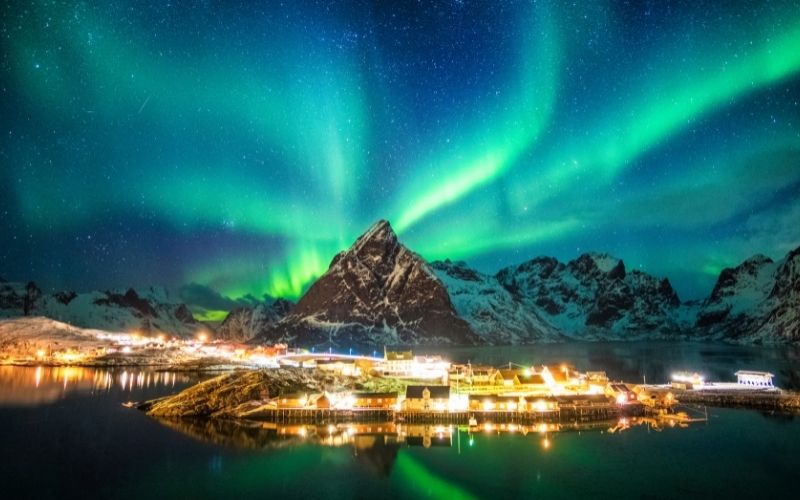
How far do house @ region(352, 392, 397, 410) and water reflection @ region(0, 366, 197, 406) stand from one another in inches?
2016

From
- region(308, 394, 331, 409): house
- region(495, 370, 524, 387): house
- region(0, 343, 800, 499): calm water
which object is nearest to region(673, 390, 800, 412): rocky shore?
region(0, 343, 800, 499): calm water

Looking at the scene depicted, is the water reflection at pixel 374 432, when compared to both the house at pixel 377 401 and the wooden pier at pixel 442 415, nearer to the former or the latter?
the wooden pier at pixel 442 415

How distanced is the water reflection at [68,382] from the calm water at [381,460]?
19.2 m

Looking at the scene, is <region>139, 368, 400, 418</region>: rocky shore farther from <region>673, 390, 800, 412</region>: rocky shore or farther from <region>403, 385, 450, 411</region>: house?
<region>673, 390, 800, 412</region>: rocky shore

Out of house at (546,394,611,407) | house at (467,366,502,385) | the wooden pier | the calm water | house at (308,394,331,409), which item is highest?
house at (467,366,502,385)

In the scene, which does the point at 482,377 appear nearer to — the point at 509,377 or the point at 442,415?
the point at 509,377

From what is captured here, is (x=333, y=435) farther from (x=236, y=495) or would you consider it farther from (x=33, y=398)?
(x=33, y=398)

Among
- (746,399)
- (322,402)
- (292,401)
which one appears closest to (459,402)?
(322,402)

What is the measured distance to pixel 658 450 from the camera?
5606 centimetres

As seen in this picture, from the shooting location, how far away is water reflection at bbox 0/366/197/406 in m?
93.1

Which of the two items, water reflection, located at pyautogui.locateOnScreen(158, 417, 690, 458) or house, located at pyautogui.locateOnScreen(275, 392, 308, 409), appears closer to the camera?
water reflection, located at pyautogui.locateOnScreen(158, 417, 690, 458)

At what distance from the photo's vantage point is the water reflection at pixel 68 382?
93062 millimetres

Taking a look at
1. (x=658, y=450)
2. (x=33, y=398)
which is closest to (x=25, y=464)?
(x=33, y=398)

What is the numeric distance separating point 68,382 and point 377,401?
259 feet
